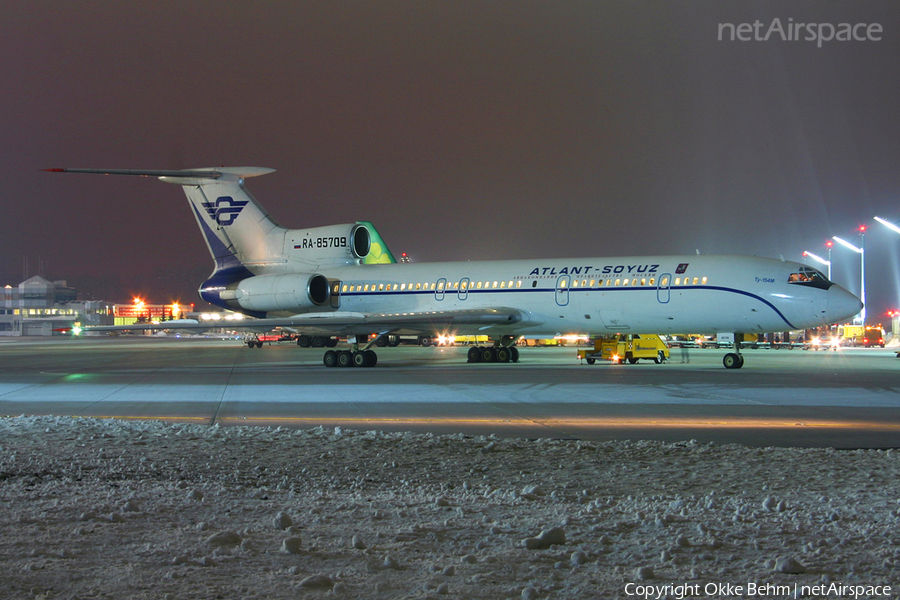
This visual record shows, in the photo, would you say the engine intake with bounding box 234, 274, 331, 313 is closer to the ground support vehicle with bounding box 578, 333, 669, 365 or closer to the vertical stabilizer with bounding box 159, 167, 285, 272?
the vertical stabilizer with bounding box 159, 167, 285, 272

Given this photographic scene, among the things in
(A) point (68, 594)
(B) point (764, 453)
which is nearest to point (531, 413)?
(B) point (764, 453)

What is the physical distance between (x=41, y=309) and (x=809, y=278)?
5203 inches

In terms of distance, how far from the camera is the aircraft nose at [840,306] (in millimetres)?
24344

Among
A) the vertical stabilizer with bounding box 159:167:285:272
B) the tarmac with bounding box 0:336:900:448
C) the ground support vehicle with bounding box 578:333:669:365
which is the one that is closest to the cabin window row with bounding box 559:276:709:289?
the tarmac with bounding box 0:336:900:448

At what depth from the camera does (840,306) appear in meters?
24.4

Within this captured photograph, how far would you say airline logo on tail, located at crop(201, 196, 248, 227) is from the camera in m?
33.9

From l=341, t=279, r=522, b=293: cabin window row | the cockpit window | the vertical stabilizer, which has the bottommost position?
the cockpit window

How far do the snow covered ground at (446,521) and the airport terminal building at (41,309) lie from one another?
130 metres

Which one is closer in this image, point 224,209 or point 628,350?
point 628,350

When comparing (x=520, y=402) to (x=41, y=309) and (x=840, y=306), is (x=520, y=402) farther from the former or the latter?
(x=41, y=309)

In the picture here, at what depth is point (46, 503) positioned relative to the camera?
20.2 feet

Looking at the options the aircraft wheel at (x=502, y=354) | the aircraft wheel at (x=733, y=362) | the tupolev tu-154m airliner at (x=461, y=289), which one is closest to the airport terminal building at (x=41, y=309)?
the tupolev tu-154m airliner at (x=461, y=289)

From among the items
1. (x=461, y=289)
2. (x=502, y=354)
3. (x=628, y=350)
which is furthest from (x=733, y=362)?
(x=461, y=289)

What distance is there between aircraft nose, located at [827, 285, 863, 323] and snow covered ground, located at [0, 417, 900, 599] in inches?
670
